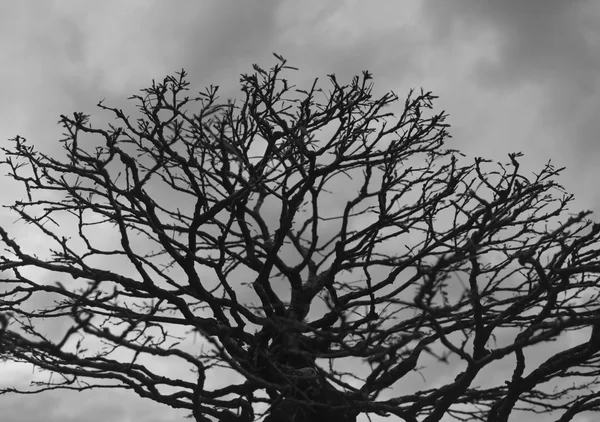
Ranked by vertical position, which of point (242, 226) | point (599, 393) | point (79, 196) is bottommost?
Result: point (599, 393)

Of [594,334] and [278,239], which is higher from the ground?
[278,239]

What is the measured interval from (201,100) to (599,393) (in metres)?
6.57

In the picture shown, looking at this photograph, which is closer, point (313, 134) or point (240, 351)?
point (240, 351)

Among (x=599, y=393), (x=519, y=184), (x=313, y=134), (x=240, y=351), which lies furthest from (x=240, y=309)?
(x=599, y=393)

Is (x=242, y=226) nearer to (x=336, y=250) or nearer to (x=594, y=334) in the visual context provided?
(x=336, y=250)

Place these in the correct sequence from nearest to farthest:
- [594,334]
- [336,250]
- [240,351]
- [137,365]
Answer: [594,334] → [137,365] → [240,351] → [336,250]

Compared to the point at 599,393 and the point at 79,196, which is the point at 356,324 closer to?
the point at 599,393

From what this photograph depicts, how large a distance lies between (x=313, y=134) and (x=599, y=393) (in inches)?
200

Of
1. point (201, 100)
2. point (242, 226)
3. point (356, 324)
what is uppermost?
point (201, 100)

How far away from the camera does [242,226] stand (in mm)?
8312

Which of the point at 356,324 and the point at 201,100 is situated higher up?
the point at 201,100

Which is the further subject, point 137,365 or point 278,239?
point 278,239

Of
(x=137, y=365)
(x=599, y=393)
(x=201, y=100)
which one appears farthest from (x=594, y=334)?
(x=201, y=100)

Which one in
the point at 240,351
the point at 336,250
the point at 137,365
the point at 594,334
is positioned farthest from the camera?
the point at 336,250
